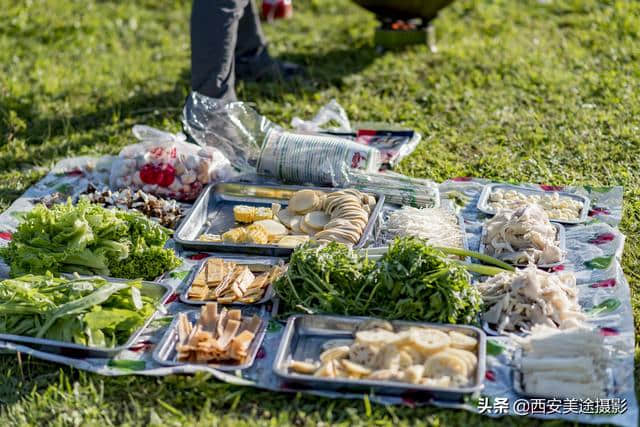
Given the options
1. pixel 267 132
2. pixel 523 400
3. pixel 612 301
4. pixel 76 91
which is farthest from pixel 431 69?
pixel 523 400

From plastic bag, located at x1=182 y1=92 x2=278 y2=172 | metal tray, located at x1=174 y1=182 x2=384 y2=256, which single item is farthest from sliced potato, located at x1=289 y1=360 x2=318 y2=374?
plastic bag, located at x1=182 y1=92 x2=278 y2=172

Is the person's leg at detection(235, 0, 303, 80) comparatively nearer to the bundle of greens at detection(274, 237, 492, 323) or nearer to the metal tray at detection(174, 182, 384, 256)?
the metal tray at detection(174, 182, 384, 256)

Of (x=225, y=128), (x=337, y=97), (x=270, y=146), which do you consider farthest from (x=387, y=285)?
(x=337, y=97)

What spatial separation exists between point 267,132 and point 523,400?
2.53 metres

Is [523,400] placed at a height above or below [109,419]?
above

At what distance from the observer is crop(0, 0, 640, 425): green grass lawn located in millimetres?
3170

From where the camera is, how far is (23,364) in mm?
3395

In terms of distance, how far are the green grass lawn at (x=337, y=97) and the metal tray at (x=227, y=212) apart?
94 centimetres

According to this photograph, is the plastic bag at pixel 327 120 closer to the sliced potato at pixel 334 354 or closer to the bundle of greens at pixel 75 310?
the bundle of greens at pixel 75 310

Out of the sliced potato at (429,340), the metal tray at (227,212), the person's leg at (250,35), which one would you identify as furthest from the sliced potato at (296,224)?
the person's leg at (250,35)

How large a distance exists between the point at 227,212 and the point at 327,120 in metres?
1.30

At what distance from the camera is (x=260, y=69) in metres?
6.53

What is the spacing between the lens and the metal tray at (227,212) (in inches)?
161

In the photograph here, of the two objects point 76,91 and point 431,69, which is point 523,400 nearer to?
point 431,69
